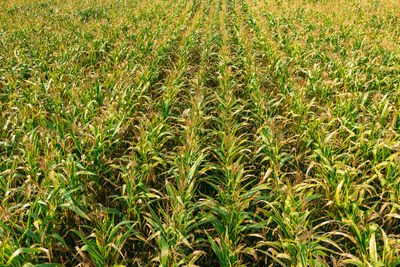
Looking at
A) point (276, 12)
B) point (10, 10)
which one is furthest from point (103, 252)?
point (10, 10)

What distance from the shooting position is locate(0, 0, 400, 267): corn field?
77.8 inches

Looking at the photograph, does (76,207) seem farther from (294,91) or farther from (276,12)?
(276,12)

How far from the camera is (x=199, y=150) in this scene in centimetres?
326

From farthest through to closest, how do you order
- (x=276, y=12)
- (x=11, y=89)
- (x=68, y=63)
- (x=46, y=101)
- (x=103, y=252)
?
(x=276, y=12), (x=68, y=63), (x=11, y=89), (x=46, y=101), (x=103, y=252)

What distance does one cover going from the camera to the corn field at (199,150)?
1976mm

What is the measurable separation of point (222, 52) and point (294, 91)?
2410mm

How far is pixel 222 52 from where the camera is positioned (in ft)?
19.9

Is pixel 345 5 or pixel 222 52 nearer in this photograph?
pixel 222 52

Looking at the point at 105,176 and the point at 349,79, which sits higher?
the point at 349,79

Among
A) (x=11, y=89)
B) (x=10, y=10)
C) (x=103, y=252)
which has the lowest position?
(x=103, y=252)

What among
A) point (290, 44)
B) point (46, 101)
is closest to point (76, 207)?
point (46, 101)

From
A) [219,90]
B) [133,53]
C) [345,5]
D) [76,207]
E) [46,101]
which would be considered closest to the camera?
[76,207]

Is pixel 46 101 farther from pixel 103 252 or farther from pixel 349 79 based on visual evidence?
pixel 349 79

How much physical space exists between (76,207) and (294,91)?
11.4ft
